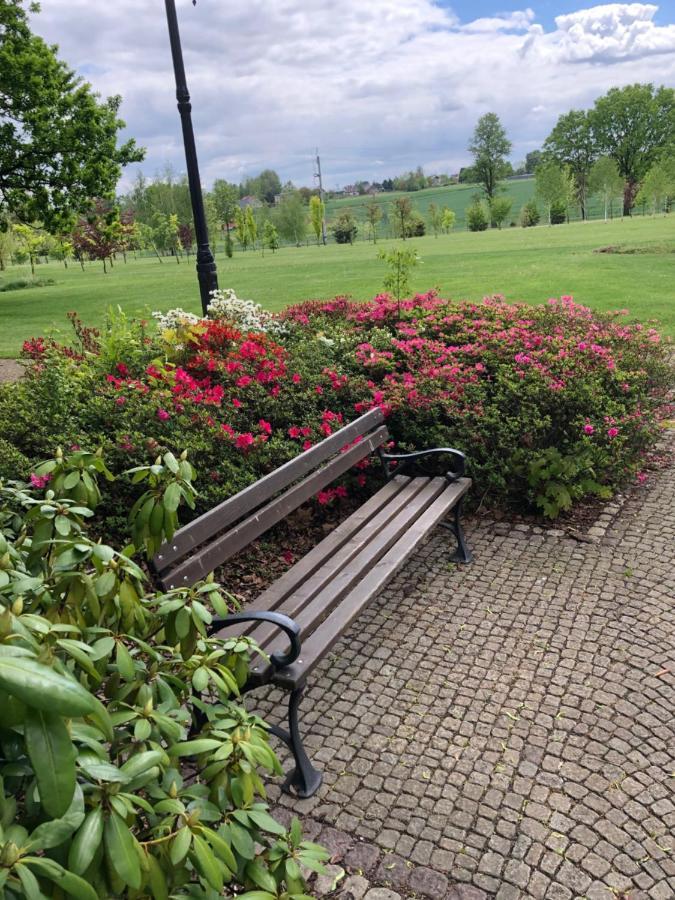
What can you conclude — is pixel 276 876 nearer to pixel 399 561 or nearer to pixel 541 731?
pixel 541 731

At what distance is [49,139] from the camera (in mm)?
21562

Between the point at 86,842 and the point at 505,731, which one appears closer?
the point at 86,842

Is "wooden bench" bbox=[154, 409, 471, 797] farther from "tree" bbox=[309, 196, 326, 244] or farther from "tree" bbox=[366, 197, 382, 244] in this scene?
"tree" bbox=[309, 196, 326, 244]

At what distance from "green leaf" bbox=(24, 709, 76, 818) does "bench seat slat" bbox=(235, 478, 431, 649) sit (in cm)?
193

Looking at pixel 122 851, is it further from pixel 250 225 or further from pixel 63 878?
pixel 250 225

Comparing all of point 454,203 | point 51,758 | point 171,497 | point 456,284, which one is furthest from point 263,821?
point 454,203

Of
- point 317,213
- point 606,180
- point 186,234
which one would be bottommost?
point 186,234

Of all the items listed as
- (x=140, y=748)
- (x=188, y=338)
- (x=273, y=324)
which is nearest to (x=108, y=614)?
(x=140, y=748)

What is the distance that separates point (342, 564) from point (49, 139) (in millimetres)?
22148

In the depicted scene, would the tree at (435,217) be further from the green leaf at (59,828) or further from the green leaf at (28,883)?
the green leaf at (28,883)

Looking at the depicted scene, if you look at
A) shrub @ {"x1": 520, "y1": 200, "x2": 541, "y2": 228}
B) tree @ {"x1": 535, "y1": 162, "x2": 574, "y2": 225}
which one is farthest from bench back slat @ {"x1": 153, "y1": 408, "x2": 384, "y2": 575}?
shrub @ {"x1": 520, "y1": 200, "x2": 541, "y2": 228}

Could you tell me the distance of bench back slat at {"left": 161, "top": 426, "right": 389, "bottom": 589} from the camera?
316 centimetres

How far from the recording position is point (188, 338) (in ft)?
21.8

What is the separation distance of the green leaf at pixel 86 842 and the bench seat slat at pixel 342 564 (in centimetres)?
177
